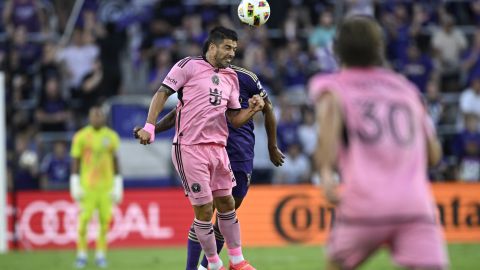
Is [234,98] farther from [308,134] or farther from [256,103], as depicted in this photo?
[308,134]

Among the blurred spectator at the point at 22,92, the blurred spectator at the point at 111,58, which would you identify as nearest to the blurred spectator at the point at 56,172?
the blurred spectator at the point at 22,92

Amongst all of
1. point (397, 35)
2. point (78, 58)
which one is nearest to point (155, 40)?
point (78, 58)

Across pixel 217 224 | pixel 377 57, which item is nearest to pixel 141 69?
pixel 217 224

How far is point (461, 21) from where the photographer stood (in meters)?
25.5

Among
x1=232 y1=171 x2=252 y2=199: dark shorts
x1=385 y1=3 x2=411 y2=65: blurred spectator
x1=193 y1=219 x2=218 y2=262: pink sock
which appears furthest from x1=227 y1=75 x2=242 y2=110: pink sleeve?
x1=385 y1=3 x2=411 y2=65: blurred spectator

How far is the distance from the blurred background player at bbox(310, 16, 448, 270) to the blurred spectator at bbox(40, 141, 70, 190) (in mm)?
15354

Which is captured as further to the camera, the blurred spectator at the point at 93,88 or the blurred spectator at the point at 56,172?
the blurred spectator at the point at 93,88

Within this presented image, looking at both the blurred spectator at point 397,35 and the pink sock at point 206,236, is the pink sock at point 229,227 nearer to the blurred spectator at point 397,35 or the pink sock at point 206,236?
the pink sock at point 206,236

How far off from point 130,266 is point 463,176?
9.08 m

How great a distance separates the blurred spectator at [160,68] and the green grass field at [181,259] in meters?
3.95

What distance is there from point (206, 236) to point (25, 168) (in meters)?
11.3

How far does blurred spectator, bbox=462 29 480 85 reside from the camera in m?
23.0

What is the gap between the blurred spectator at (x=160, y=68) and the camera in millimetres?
21562

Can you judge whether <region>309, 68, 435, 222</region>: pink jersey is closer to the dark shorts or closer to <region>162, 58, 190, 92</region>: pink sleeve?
<region>162, 58, 190, 92</region>: pink sleeve
